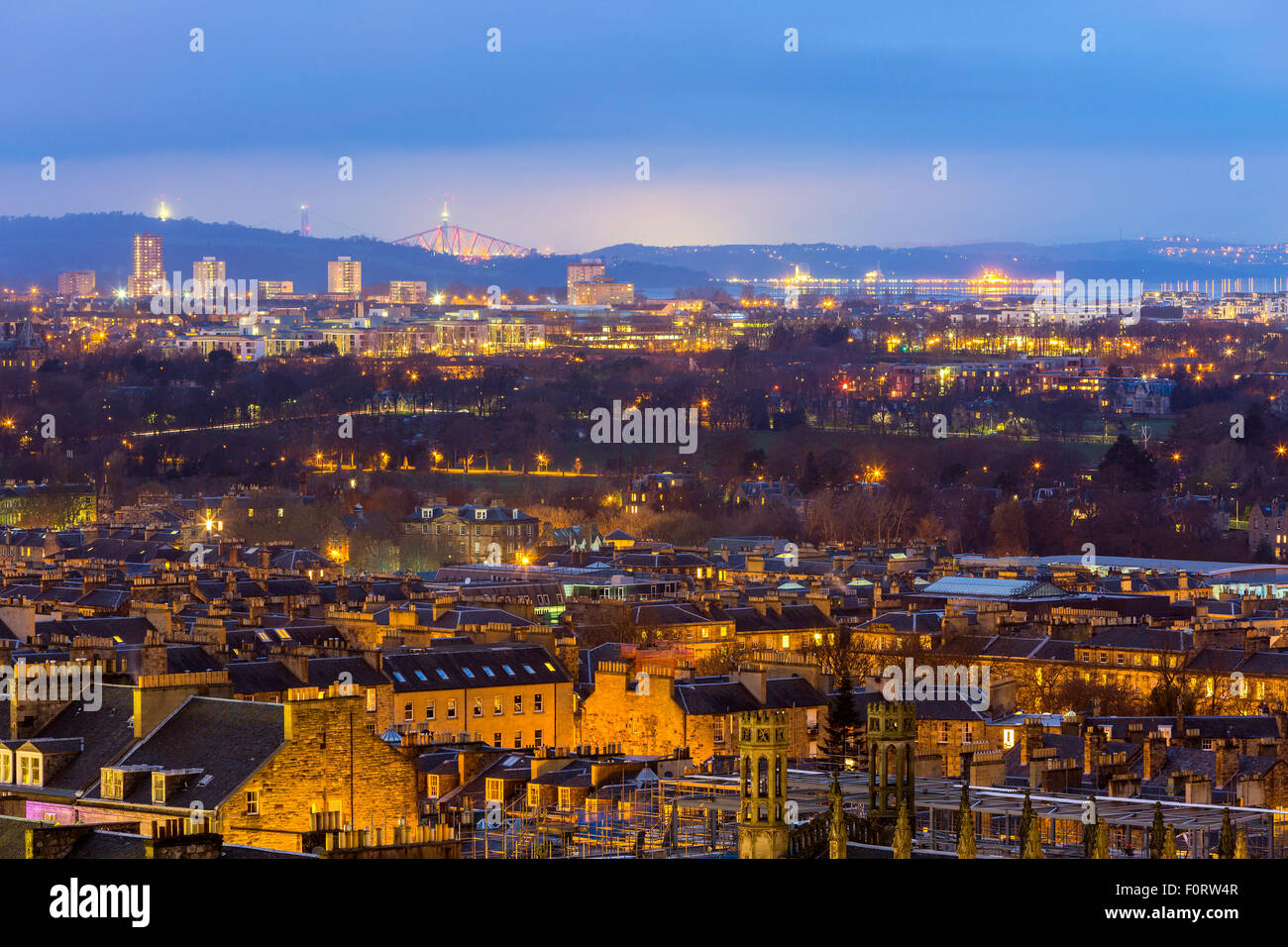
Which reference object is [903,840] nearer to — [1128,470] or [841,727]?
[841,727]

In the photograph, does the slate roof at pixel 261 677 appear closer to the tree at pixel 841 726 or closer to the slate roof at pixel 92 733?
the slate roof at pixel 92 733

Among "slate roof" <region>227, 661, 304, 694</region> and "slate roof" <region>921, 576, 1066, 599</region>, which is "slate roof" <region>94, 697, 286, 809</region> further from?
"slate roof" <region>921, 576, 1066, 599</region>

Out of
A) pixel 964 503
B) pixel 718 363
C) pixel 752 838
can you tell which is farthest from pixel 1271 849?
pixel 718 363

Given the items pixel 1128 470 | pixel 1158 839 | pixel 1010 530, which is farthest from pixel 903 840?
pixel 1128 470

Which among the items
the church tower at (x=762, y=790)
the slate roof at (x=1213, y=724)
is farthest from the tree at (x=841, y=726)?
the church tower at (x=762, y=790)

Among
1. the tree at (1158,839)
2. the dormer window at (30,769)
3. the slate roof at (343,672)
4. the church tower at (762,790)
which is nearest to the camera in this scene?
the tree at (1158,839)

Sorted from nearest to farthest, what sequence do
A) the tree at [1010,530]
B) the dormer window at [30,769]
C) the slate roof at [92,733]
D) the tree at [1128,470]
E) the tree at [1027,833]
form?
1. the tree at [1027,833]
2. the slate roof at [92,733]
3. the dormer window at [30,769]
4. the tree at [1010,530]
5. the tree at [1128,470]

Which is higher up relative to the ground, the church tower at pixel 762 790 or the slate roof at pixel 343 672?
the church tower at pixel 762 790
